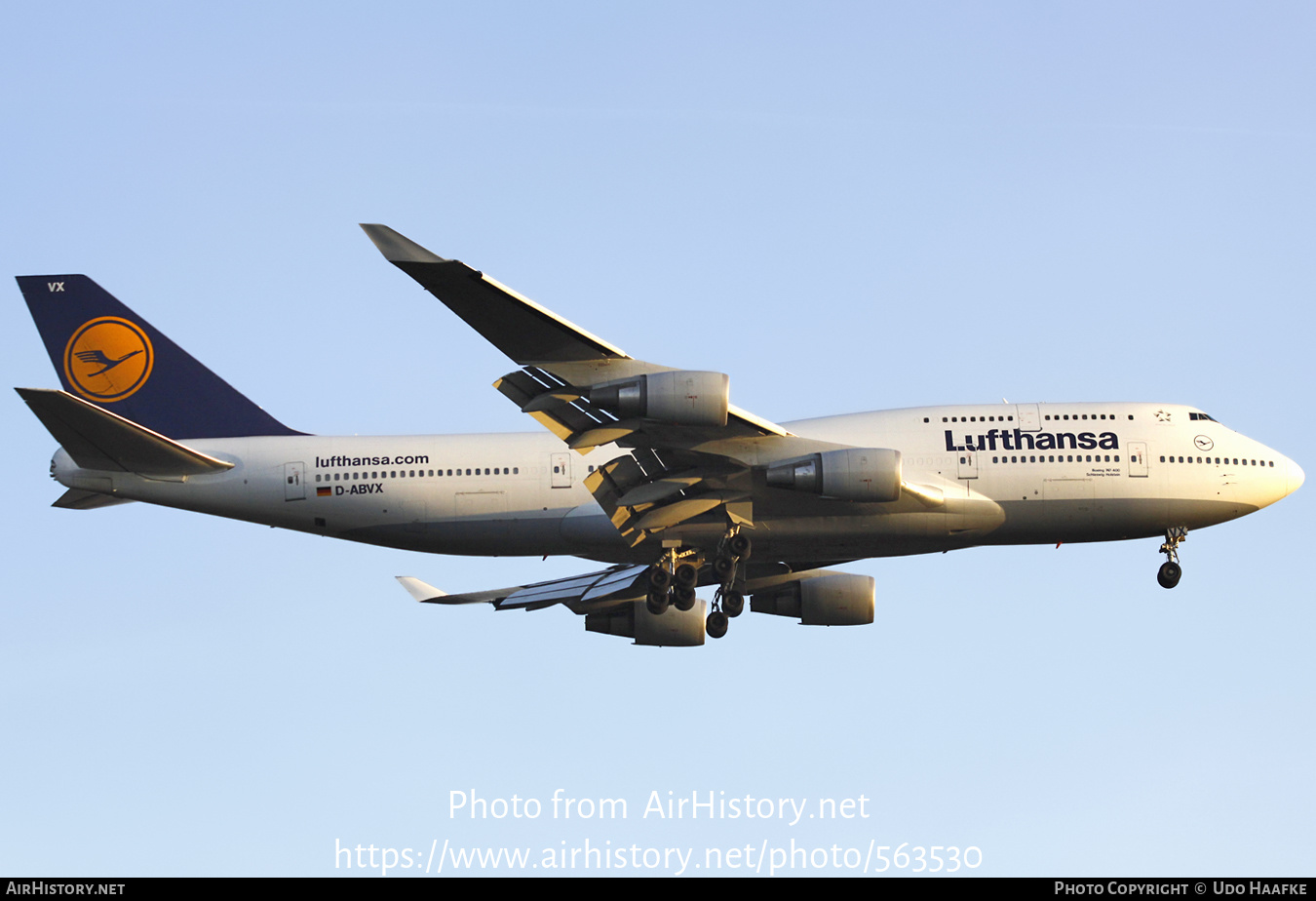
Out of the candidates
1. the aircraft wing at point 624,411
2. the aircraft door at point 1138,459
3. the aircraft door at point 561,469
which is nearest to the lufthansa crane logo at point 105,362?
the aircraft door at point 561,469

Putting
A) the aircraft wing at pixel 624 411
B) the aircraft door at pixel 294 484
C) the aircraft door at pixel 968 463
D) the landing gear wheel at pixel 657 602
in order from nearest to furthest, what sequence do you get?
1. the aircraft wing at pixel 624 411
2. the landing gear wheel at pixel 657 602
3. the aircraft door at pixel 968 463
4. the aircraft door at pixel 294 484

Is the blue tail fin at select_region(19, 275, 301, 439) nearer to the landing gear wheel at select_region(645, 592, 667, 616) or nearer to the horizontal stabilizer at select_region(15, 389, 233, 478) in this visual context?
the horizontal stabilizer at select_region(15, 389, 233, 478)

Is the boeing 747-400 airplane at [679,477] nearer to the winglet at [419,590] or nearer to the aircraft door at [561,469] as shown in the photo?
the aircraft door at [561,469]

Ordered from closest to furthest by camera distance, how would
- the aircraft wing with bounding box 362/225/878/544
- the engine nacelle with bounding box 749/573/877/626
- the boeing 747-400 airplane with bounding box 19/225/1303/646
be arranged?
the aircraft wing with bounding box 362/225/878/544 → the boeing 747-400 airplane with bounding box 19/225/1303/646 → the engine nacelle with bounding box 749/573/877/626

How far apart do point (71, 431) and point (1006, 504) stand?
71.6ft

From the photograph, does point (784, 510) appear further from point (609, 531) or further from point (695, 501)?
point (609, 531)

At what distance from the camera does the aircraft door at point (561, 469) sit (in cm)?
3456

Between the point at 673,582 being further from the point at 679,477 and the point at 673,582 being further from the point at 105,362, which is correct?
the point at 105,362

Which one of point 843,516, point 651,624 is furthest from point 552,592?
point 843,516

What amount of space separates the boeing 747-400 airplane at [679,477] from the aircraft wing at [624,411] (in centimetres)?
8

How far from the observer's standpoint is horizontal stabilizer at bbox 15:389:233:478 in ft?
104

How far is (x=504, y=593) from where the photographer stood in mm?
39531

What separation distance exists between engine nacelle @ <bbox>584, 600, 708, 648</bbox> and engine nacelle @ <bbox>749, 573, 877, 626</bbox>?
2577 millimetres

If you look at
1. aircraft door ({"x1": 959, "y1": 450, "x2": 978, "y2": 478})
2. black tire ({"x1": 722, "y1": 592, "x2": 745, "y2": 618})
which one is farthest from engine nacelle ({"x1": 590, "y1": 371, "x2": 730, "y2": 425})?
aircraft door ({"x1": 959, "y1": 450, "x2": 978, "y2": 478})
